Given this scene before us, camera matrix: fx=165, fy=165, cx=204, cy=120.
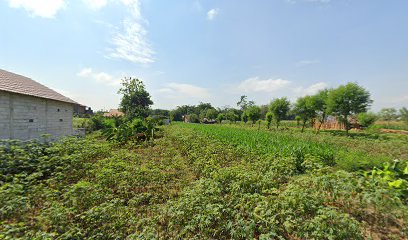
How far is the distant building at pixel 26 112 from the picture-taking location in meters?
7.60

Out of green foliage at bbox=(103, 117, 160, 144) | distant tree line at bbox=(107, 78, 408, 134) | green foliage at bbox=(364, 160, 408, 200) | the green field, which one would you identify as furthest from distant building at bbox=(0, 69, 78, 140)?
green foliage at bbox=(364, 160, 408, 200)

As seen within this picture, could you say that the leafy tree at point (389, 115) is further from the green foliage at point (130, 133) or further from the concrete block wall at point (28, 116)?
the concrete block wall at point (28, 116)

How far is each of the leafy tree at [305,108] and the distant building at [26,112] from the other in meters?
25.7

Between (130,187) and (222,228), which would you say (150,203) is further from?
(222,228)

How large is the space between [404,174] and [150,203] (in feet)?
21.3

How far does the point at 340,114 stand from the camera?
18.4m

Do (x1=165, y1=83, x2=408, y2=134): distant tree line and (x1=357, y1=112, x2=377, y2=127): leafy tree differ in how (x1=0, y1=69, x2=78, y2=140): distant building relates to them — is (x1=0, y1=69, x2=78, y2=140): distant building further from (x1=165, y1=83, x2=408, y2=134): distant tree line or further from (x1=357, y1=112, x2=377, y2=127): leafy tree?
(x1=357, y1=112, x2=377, y2=127): leafy tree

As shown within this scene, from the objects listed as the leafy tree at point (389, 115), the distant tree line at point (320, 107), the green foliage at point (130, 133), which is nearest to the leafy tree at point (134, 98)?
the distant tree line at point (320, 107)

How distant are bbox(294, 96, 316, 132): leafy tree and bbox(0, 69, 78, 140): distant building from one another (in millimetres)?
25713

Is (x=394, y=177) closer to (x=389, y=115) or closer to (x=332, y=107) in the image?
(x=332, y=107)

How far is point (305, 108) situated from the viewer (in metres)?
22.5

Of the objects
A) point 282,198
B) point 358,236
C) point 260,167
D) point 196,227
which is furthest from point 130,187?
point 358,236

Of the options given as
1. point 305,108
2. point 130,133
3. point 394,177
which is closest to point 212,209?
point 394,177

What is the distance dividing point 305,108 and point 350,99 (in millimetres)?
5395
